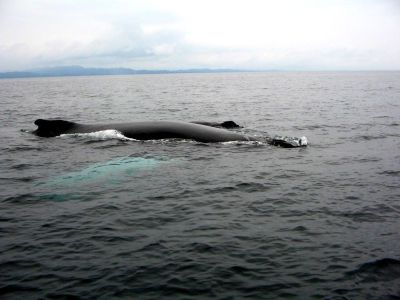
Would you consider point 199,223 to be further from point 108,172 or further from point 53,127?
point 53,127

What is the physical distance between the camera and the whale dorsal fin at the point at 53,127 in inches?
899

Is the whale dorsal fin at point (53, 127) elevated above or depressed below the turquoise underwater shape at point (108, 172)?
above

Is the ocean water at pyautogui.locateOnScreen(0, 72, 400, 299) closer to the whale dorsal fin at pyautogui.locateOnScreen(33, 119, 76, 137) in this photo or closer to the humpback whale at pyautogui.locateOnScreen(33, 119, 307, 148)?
the humpback whale at pyautogui.locateOnScreen(33, 119, 307, 148)

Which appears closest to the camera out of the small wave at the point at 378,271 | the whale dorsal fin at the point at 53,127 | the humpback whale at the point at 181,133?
the small wave at the point at 378,271

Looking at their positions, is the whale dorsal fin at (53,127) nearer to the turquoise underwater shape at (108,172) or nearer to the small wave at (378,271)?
the turquoise underwater shape at (108,172)

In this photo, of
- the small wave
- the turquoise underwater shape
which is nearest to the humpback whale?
the turquoise underwater shape

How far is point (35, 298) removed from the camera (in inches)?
280

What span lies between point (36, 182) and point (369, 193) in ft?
33.4

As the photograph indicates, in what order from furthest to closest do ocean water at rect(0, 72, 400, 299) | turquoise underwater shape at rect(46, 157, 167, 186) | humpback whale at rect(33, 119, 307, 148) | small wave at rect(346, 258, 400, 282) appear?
1. humpback whale at rect(33, 119, 307, 148)
2. turquoise underwater shape at rect(46, 157, 167, 186)
3. small wave at rect(346, 258, 400, 282)
4. ocean water at rect(0, 72, 400, 299)

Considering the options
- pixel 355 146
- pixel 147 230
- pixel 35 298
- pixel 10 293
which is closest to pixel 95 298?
pixel 35 298

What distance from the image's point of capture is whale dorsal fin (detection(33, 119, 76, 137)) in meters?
22.8

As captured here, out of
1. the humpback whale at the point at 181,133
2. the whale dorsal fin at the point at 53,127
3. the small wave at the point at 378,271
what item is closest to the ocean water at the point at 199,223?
the small wave at the point at 378,271

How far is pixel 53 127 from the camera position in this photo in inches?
911

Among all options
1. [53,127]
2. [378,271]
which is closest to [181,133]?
[53,127]
